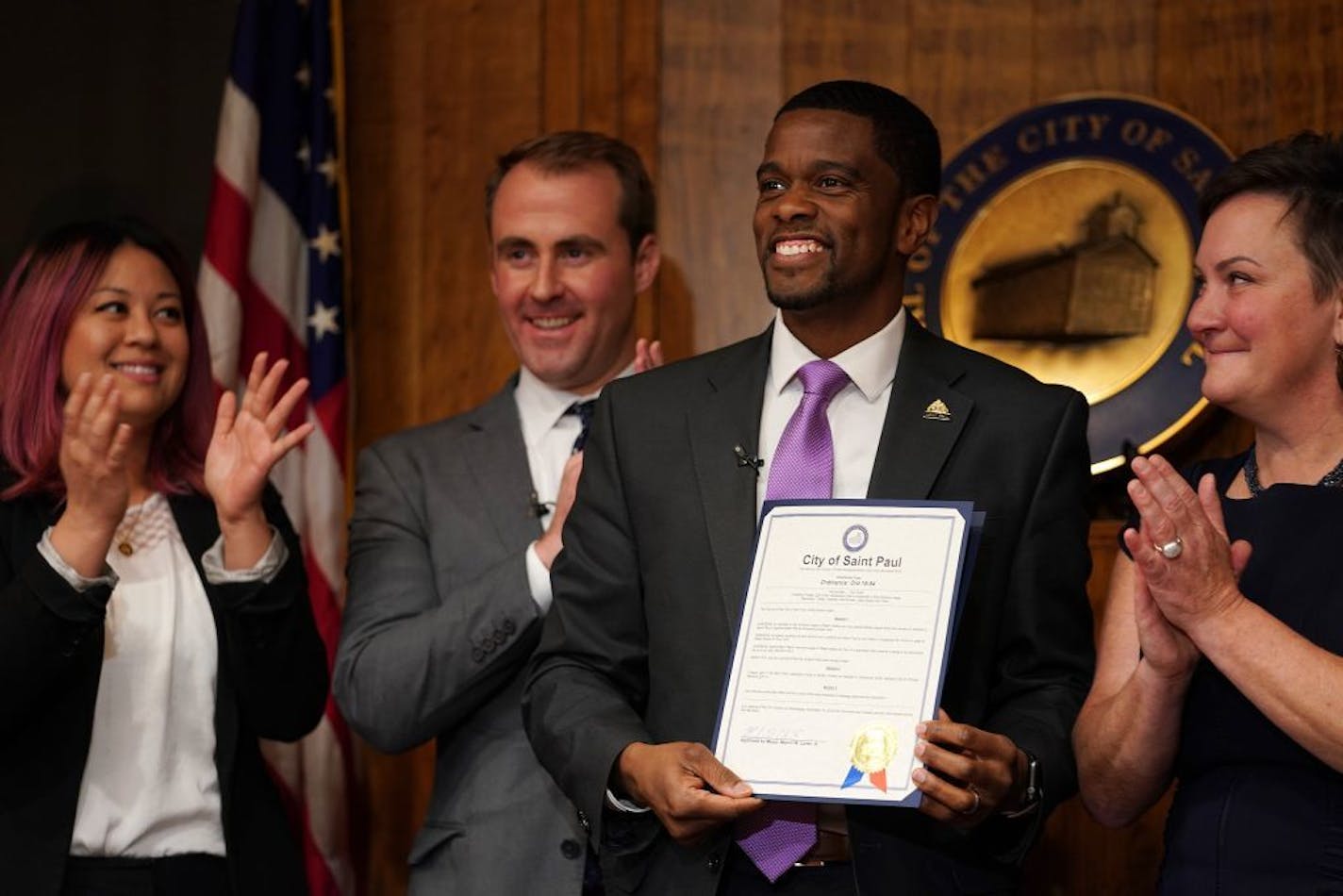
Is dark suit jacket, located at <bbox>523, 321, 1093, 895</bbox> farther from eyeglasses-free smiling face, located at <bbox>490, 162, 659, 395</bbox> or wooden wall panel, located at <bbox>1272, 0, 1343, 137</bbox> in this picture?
wooden wall panel, located at <bbox>1272, 0, 1343, 137</bbox>

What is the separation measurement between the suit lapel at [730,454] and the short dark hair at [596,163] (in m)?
0.79

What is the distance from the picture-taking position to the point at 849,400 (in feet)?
8.60

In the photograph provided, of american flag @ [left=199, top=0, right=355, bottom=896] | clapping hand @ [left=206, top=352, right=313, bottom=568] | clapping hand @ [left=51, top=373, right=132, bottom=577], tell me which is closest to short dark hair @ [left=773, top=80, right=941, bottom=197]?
clapping hand @ [left=206, top=352, right=313, bottom=568]

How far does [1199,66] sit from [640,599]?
6.49 ft

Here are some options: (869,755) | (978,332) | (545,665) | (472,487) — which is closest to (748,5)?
(978,332)

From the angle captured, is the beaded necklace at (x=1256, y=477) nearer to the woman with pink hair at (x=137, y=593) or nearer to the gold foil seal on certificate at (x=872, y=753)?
the gold foil seal on certificate at (x=872, y=753)

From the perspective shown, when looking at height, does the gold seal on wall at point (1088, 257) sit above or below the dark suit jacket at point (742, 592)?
above

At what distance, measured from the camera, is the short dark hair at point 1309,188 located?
2.44 m

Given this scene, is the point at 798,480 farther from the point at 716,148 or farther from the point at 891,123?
the point at 716,148

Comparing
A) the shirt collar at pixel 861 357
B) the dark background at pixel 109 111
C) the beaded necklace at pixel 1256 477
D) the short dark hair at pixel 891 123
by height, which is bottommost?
the beaded necklace at pixel 1256 477

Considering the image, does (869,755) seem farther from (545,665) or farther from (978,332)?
(978,332)

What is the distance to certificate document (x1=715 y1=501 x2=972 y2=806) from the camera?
2209 mm

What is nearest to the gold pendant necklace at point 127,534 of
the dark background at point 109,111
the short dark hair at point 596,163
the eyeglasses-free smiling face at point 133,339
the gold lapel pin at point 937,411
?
the eyeglasses-free smiling face at point 133,339

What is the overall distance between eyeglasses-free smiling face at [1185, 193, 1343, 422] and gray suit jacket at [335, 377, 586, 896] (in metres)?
1.20
